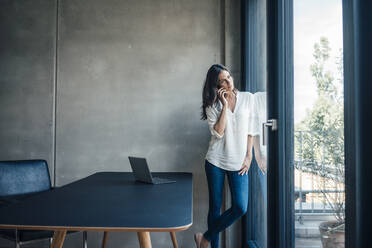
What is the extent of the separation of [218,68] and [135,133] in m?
1.17

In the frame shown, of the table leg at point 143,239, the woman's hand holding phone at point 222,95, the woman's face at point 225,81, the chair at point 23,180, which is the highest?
the woman's face at point 225,81

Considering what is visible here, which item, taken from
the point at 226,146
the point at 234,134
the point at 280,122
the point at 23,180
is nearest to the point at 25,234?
the point at 23,180

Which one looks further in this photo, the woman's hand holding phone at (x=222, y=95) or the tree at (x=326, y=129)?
the woman's hand holding phone at (x=222, y=95)

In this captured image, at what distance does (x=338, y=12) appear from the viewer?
1203mm

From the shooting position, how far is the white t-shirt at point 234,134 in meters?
2.71

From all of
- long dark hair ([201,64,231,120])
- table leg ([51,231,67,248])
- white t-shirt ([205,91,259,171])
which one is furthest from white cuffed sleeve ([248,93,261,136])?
table leg ([51,231,67,248])

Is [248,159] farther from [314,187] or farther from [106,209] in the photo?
[106,209]

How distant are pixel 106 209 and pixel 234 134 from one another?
150 cm

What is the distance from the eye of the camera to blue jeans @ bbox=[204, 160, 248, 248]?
8.70 ft

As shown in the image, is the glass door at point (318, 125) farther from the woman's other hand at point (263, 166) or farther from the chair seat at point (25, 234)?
the chair seat at point (25, 234)

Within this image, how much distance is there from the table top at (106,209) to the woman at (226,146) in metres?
0.69

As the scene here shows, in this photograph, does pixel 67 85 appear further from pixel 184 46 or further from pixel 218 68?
pixel 218 68

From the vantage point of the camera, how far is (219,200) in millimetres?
2814

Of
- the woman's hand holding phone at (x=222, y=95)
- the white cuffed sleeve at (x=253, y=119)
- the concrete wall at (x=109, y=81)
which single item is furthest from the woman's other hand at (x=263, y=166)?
the concrete wall at (x=109, y=81)
